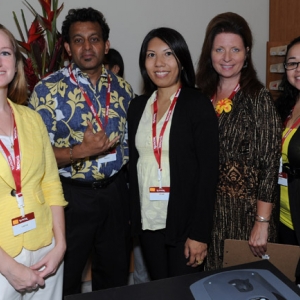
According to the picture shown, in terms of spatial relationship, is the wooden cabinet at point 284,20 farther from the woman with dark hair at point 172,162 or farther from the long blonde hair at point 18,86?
the long blonde hair at point 18,86

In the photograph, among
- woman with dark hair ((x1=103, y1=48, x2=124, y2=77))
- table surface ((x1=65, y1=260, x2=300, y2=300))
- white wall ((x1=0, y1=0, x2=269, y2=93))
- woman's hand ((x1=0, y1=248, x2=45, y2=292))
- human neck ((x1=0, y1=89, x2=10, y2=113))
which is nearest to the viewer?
table surface ((x1=65, y1=260, x2=300, y2=300))

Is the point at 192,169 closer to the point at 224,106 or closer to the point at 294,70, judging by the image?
the point at 224,106

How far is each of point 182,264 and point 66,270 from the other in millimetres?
686

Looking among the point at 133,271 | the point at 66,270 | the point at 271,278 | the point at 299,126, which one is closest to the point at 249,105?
the point at 299,126

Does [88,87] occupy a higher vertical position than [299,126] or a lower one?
higher

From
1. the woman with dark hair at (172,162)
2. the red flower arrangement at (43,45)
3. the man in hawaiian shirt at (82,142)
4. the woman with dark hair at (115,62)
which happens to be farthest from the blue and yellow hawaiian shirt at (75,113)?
the woman with dark hair at (115,62)

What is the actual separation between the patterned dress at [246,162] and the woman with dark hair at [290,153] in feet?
0.33

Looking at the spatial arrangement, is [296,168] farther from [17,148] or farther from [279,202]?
[17,148]

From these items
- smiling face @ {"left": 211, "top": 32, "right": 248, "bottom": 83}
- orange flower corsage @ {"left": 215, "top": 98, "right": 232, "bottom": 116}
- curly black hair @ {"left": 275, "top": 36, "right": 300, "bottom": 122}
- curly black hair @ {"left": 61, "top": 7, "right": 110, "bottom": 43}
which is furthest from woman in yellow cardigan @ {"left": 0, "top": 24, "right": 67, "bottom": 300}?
curly black hair @ {"left": 275, "top": 36, "right": 300, "bottom": 122}

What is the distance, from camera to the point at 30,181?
5.10 feet

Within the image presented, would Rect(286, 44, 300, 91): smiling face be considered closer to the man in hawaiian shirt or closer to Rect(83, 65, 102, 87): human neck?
the man in hawaiian shirt

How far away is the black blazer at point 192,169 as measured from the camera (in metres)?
1.81

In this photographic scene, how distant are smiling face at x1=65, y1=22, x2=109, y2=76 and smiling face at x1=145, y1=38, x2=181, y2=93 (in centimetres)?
38

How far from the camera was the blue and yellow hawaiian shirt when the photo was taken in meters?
2.11
